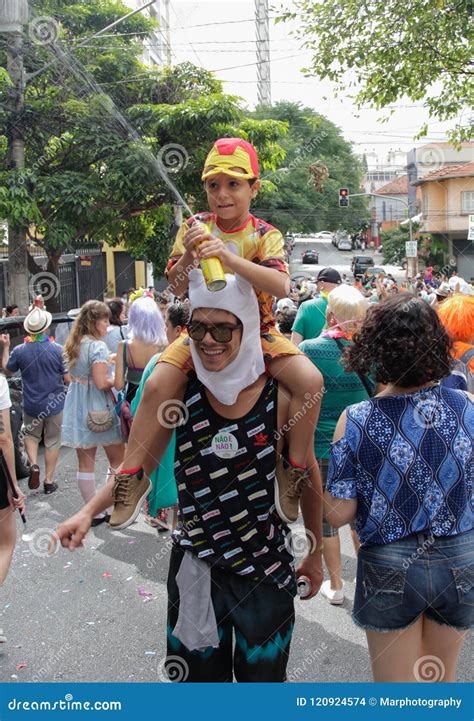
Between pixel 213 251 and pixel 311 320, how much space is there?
3.29m

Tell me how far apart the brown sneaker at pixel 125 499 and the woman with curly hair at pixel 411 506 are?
648mm

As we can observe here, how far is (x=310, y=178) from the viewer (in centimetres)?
4228

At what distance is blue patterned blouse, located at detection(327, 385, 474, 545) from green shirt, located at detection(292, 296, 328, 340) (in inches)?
115

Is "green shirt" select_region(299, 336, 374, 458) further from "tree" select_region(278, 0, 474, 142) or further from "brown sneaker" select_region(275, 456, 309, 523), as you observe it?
"tree" select_region(278, 0, 474, 142)

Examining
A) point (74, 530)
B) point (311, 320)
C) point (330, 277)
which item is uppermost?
point (330, 277)

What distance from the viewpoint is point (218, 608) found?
2.40 meters

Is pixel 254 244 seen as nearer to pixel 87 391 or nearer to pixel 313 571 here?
pixel 313 571

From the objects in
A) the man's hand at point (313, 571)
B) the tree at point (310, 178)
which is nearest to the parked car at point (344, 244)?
the tree at point (310, 178)

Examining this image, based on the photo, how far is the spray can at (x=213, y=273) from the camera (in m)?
2.13

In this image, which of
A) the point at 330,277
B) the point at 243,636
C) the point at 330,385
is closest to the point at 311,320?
the point at 330,385

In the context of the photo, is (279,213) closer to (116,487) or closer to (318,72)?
(318,72)

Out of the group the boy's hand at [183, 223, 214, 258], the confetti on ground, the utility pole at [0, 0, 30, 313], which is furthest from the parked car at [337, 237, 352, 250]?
the boy's hand at [183, 223, 214, 258]

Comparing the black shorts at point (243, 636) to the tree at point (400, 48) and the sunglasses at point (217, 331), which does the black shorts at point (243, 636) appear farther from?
the tree at point (400, 48)

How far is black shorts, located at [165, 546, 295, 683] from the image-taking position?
238cm
